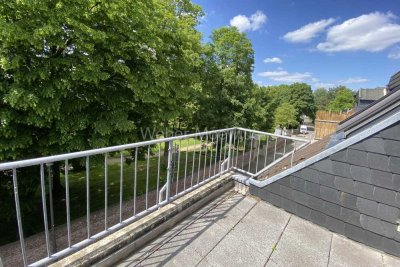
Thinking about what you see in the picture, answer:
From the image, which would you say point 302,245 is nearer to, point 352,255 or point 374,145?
point 352,255

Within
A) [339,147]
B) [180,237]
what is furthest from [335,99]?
[180,237]

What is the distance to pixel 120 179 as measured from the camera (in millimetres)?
1993

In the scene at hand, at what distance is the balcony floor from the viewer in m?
1.96

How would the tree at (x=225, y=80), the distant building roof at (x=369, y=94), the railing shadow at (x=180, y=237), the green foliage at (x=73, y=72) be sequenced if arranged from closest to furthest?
the railing shadow at (x=180, y=237) → the green foliage at (x=73, y=72) → the tree at (x=225, y=80) → the distant building roof at (x=369, y=94)

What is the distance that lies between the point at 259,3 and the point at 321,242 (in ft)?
48.9

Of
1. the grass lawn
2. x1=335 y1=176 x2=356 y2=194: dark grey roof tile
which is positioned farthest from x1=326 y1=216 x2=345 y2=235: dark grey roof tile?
the grass lawn

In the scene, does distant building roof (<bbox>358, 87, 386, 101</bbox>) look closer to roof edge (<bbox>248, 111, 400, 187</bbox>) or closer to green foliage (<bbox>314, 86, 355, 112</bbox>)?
roof edge (<bbox>248, 111, 400, 187</bbox>)

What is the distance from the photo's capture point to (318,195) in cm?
258

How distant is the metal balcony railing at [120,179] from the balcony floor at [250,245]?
0.38 meters

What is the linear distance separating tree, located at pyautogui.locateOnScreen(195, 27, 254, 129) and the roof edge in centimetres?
746

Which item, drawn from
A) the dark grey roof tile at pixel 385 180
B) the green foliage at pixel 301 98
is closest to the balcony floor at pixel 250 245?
the dark grey roof tile at pixel 385 180

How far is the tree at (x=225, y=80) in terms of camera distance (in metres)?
10.8

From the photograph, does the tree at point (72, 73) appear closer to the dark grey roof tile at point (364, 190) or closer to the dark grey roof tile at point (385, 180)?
the dark grey roof tile at point (364, 190)

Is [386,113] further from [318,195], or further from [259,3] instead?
[259,3]
